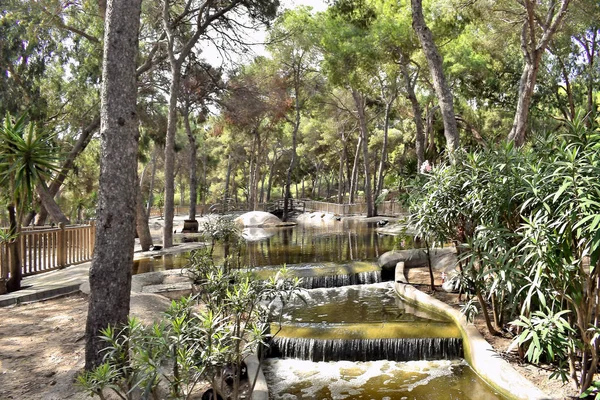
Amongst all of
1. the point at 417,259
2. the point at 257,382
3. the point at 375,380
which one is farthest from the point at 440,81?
the point at 257,382

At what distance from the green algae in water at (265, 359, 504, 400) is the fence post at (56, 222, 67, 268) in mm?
6311

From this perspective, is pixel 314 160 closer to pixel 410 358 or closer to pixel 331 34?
pixel 331 34

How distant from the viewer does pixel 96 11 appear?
13.1m

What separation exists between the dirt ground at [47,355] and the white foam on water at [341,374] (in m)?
0.91

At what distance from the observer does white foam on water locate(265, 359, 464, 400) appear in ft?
16.0

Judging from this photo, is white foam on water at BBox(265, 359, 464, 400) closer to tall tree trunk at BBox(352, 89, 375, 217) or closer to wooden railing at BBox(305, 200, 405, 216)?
tall tree trunk at BBox(352, 89, 375, 217)

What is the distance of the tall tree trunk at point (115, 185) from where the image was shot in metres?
3.83

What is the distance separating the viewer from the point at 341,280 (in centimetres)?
962

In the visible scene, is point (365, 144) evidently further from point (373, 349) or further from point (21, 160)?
point (21, 160)

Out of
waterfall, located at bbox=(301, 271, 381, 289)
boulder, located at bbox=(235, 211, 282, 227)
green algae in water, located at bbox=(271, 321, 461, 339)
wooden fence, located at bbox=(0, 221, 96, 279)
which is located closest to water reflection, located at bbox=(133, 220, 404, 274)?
waterfall, located at bbox=(301, 271, 381, 289)

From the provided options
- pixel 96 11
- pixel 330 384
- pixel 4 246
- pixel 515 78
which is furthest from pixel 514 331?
pixel 515 78

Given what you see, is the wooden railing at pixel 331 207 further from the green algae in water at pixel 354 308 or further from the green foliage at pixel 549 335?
the green foliage at pixel 549 335

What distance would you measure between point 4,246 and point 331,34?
1475 centimetres

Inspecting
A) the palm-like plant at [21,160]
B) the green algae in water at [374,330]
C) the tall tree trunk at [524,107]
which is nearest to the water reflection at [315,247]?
the tall tree trunk at [524,107]
